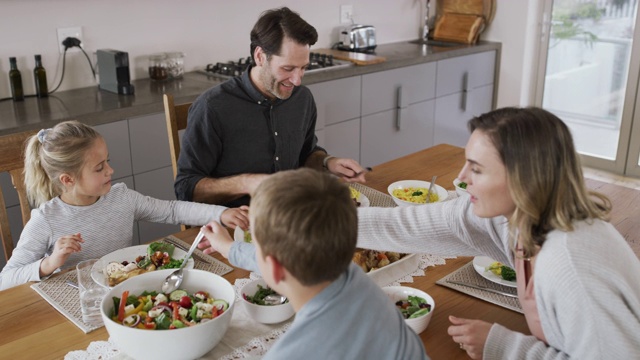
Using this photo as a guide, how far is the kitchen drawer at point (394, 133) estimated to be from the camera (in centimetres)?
388

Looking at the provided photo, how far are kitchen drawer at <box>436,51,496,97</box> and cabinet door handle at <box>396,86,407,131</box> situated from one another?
363 millimetres

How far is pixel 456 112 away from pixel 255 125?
253 centimetres

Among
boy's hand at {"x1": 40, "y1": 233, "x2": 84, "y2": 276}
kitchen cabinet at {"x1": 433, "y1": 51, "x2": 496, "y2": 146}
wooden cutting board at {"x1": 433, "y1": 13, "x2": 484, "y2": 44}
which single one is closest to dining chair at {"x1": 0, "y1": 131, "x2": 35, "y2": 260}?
boy's hand at {"x1": 40, "y1": 233, "x2": 84, "y2": 276}

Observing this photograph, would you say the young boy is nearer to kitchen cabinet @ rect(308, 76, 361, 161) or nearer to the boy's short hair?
the boy's short hair

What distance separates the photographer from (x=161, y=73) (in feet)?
10.7

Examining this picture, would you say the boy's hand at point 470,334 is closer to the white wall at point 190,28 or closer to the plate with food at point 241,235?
the plate with food at point 241,235

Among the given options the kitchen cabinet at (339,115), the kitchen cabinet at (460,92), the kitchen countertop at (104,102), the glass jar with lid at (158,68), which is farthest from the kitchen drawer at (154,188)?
the kitchen cabinet at (460,92)

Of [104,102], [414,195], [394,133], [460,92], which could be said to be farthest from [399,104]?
[414,195]

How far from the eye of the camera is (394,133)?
4043 millimetres

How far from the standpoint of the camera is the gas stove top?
338 centimetres

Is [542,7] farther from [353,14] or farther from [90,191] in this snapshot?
[90,191]

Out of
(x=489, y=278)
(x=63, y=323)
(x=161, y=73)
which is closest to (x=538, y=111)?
(x=489, y=278)

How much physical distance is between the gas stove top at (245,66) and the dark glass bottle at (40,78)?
0.83 m

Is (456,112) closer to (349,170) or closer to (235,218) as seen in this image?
(349,170)
